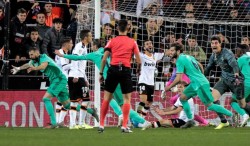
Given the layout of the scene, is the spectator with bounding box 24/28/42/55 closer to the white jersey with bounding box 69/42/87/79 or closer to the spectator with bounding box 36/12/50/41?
the spectator with bounding box 36/12/50/41

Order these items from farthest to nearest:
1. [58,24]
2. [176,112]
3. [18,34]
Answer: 1. [58,24]
2. [18,34]
3. [176,112]

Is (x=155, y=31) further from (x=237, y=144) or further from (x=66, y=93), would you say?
(x=237, y=144)

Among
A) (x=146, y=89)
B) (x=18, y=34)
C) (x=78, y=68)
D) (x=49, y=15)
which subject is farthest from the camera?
(x=49, y=15)

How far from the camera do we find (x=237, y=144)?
1327 cm

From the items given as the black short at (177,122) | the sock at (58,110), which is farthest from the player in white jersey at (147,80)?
the sock at (58,110)

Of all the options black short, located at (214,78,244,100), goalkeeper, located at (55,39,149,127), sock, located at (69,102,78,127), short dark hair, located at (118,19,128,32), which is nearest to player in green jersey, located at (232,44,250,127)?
black short, located at (214,78,244,100)

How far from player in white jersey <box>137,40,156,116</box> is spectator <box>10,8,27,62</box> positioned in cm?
333

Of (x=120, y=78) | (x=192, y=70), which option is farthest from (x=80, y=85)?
(x=120, y=78)

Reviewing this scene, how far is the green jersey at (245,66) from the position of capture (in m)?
21.2

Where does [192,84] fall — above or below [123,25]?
below

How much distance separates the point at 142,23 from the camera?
24.0 metres

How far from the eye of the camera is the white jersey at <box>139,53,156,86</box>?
2247 centimetres

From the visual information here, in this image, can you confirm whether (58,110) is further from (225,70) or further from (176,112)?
(225,70)

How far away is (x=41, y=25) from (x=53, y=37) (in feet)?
2.35
